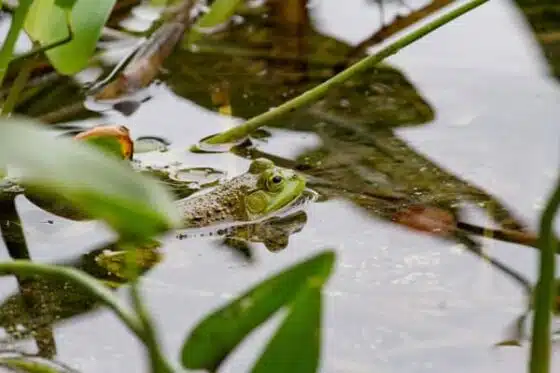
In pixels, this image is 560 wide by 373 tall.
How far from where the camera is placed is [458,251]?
1169 millimetres

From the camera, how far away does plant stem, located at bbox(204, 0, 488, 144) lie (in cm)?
122

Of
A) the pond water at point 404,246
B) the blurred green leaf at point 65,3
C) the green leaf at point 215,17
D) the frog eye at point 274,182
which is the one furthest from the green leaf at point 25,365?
the green leaf at point 215,17

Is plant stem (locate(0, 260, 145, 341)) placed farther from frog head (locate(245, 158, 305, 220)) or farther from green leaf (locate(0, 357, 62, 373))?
frog head (locate(245, 158, 305, 220))

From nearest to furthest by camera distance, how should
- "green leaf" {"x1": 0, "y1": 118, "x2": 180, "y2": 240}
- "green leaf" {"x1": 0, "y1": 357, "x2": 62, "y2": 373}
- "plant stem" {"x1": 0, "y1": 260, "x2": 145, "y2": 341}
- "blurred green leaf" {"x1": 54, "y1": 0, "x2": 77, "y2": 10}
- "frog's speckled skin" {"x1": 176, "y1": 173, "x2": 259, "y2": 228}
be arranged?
1. "green leaf" {"x1": 0, "y1": 118, "x2": 180, "y2": 240}
2. "plant stem" {"x1": 0, "y1": 260, "x2": 145, "y2": 341}
3. "green leaf" {"x1": 0, "y1": 357, "x2": 62, "y2": 373}
4. "blurred green leaf" {"x1": 54, "y1": 0, "x2": 77, "y2": 10}
5. "frog's speckled skin" {"x1": 176, "y1": 173, "x2": 259, "y2": 228}

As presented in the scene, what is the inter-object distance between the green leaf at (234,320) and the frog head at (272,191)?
67 centimetres

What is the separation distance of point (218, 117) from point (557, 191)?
994 millimetres

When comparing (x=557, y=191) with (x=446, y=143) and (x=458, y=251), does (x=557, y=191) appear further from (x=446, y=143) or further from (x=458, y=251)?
(x=446, y=143)

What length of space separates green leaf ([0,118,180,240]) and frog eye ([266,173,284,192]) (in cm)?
82

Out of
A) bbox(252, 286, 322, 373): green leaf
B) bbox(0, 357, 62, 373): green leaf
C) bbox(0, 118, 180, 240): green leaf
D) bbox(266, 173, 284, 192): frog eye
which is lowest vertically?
bbox(266, 173, 284, 192): frog eye

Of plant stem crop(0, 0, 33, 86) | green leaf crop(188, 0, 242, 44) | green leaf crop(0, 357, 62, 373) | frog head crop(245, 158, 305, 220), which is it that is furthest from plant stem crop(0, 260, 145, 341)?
green leaf crop(188, 0, 242, 44)

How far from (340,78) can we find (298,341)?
0.69 metres

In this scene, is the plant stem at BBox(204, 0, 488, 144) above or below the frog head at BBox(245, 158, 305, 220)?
above

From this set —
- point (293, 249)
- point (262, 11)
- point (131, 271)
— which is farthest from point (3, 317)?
point (262, 11)

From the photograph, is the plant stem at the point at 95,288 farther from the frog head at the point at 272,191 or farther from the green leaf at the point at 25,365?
the frog head at the point at 272,191
